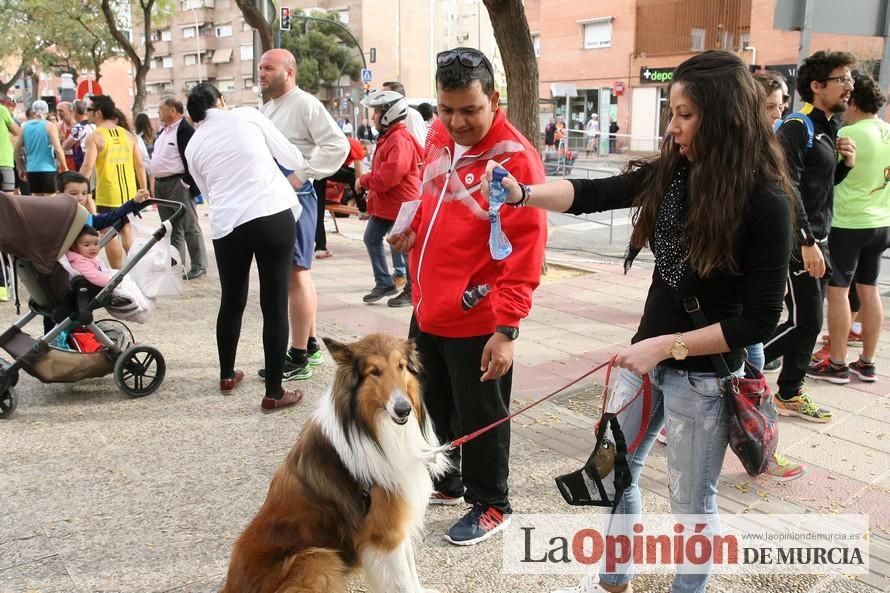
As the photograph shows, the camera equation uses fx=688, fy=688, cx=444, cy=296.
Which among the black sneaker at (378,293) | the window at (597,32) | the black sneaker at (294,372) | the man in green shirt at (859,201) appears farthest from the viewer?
the window at (597,32)

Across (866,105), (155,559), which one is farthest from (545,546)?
(866,105)

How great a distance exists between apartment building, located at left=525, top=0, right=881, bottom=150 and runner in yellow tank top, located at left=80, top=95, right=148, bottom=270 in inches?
1206

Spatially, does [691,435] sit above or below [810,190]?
below

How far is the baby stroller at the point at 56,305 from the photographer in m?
4.62

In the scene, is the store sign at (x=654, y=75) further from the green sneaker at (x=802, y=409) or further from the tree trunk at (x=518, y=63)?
the green sneaker at (x=802, y=409)

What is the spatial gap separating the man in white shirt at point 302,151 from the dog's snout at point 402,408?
2938 mm

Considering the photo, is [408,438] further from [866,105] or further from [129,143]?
[129,143]

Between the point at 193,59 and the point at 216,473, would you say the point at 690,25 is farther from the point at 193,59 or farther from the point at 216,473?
the point at 193,59

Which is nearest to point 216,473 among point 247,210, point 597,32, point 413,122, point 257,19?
point 247,210

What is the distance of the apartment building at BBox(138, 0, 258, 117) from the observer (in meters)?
64.9

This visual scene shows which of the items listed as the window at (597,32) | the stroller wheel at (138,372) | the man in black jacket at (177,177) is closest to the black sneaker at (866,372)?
the stroller wheel at (138,372)

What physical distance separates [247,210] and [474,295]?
217 centimetres

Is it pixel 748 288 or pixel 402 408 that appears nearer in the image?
pixel 748 288

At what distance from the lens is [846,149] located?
4906 mm
